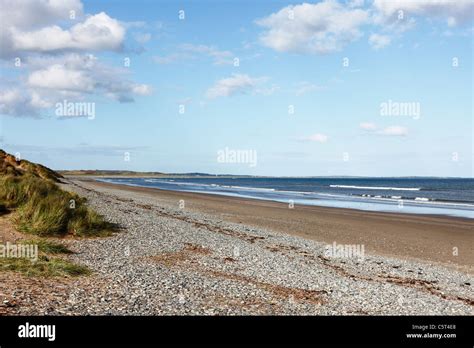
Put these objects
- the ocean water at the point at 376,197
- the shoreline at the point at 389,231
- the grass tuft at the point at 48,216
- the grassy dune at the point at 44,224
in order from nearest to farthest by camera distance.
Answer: the grassy dune at the point at 44,224
the grass tuft at the point at 48,216
the shoreline at the point at 389,231
the ocean water at the point at 376,197

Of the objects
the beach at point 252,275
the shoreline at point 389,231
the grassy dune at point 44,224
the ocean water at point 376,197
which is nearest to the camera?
the beach at point 252,275

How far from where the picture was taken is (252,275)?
1436 cm

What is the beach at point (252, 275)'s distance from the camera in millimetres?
10258

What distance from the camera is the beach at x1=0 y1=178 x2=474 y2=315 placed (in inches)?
404

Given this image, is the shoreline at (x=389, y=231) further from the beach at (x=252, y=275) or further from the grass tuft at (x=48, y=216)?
the grass tuft at (x=48, y=216)

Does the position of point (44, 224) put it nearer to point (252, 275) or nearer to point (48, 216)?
point (48, 216)

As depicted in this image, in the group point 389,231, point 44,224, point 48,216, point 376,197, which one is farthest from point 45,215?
point 376,197

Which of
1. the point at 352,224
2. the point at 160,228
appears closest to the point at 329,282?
the point at 160,228

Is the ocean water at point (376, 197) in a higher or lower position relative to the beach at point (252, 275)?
lower

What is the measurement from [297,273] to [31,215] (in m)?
10.9

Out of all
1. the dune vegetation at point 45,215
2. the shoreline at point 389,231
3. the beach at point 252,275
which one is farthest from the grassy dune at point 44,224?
the shoreline at point 389,231

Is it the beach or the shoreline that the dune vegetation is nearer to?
the beach
